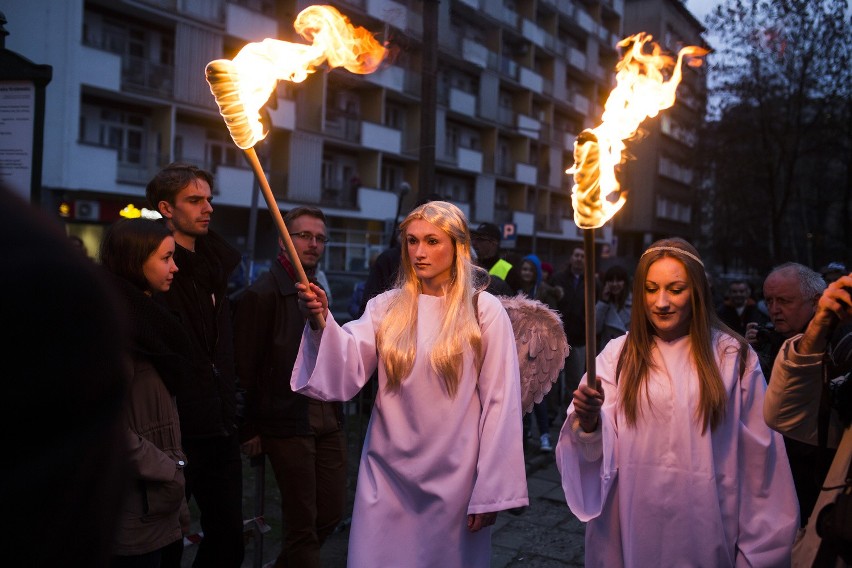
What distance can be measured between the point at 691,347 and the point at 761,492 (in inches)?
24.6

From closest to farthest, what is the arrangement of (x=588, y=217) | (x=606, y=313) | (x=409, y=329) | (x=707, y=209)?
(x=588, y=217) → (x=409, y=329) → (x=606, y=313) → (x=707, y=209)

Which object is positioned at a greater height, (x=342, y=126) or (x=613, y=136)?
(x=342, y=126)

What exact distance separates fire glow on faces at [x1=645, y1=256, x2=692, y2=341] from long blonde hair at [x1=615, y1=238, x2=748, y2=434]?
0.02 m

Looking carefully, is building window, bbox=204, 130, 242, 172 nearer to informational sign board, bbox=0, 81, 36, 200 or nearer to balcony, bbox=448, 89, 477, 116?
balcony, bbox=448, 89, 477, 116

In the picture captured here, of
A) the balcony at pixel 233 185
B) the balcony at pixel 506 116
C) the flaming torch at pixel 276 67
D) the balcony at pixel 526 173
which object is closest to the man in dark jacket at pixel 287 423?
the flaming torch at pixel 276 67

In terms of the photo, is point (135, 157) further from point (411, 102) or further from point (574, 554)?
point (574, 554)

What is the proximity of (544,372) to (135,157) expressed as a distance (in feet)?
70.6

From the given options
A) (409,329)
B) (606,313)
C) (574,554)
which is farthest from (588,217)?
(606,313)

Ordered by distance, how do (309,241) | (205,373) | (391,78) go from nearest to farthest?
(205,373) < (309,241) < (391,78)

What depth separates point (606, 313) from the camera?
29.6 ft

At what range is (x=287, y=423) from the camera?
4.03m

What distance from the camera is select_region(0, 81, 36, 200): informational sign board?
17.4 feet

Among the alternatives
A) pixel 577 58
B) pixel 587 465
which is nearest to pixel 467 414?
pixel 587 465

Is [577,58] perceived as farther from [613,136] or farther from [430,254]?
[613,136]
